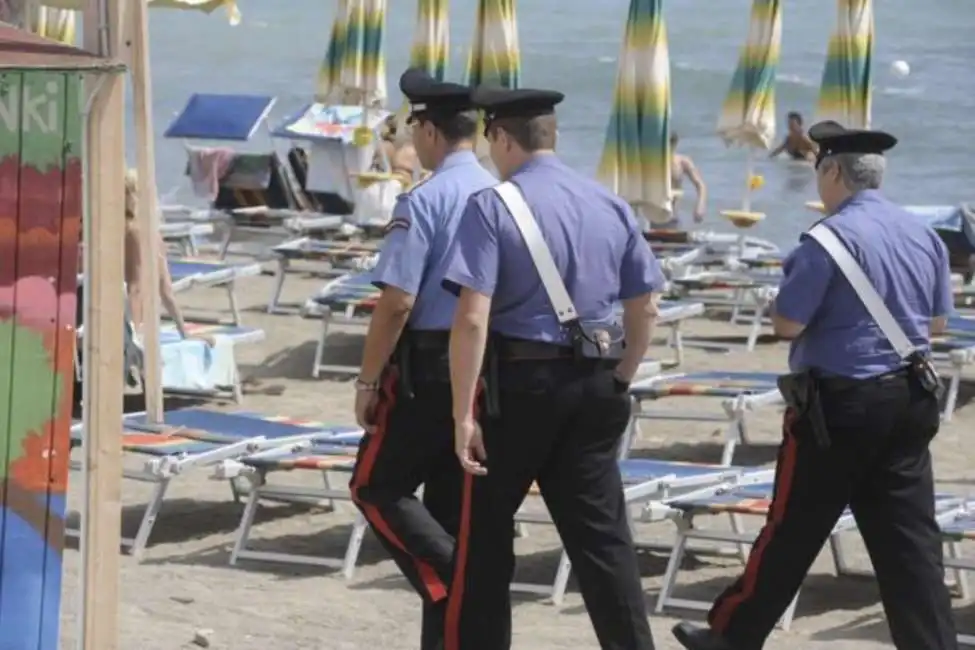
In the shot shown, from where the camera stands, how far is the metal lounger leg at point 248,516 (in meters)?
7.70

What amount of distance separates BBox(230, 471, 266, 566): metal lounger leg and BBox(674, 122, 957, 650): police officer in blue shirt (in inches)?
91.7

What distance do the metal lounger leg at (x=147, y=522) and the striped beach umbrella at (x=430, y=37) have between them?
32.1ft

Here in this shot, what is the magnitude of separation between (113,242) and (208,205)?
15.4 meters

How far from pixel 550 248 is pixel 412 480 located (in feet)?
2.95

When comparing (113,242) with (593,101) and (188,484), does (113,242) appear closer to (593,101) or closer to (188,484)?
(188,484)

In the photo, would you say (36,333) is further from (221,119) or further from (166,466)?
(221,119)

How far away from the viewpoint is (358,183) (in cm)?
1744

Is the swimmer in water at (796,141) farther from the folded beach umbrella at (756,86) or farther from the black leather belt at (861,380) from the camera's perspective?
the black leather belt at (861,380)

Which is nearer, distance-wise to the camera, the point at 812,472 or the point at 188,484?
the point at 812,472

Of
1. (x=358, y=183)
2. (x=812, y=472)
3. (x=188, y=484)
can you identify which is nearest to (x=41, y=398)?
(x=812, y=472)

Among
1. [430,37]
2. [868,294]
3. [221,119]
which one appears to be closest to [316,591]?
[868,294]

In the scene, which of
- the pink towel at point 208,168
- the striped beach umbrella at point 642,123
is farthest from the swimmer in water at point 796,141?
the striped beach umbrella at point 642,123

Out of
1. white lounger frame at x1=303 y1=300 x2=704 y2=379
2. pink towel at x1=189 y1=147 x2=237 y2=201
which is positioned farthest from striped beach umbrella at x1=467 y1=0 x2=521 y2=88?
pink towel at x1=189 y1=147 x2=237 y2=201

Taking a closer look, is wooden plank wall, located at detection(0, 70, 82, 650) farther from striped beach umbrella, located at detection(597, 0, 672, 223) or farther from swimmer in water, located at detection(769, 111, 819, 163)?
swimmer in water, located at detection(769, 111, 819, 163)
